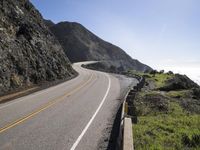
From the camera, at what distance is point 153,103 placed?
893 inches

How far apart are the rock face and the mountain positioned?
80.7m

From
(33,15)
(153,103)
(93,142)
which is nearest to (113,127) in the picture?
(93,142)

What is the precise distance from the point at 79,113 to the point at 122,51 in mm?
159285

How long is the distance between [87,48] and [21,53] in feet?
359

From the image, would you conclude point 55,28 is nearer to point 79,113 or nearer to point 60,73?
point 60,73

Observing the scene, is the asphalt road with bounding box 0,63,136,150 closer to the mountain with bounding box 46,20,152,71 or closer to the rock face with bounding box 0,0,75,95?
the rock face with bounding box 0,0,75,95

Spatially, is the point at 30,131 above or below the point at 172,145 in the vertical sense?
below

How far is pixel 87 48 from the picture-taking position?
143250 millimetres

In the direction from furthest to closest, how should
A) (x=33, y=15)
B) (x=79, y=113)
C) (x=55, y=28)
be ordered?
(x=55, y=28) → (x=33, y=15) → (x=79, y=113)

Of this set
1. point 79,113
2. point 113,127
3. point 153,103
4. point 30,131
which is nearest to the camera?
point 30,131

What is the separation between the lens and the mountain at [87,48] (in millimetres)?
137125

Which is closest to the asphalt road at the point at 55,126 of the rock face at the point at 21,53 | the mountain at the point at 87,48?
the rock face at the point at 21,53

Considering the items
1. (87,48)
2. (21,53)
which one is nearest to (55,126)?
(21,53)

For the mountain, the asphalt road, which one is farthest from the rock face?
the mountain
